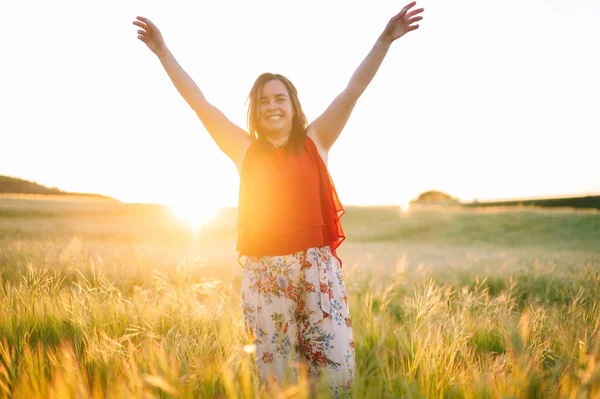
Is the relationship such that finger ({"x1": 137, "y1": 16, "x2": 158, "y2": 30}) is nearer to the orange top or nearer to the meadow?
the orange top

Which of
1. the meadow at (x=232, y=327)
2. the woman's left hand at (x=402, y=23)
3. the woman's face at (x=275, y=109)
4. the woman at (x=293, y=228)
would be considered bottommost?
the meadow at (x=232, y=327)

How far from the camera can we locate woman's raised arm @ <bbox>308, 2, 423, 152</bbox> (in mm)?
2680

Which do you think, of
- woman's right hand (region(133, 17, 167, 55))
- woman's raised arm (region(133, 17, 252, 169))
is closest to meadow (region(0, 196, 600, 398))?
woman's raised arm (region(133, 17, 252, 169))

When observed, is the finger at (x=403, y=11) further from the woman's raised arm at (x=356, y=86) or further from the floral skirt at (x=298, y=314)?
the floral skirt at (x=298, y=314)

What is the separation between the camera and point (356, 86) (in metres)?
2.68

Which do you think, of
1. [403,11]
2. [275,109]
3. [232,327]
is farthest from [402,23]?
[232,327]

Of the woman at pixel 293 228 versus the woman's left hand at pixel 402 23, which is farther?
the woman's left hand at pixel 402 23

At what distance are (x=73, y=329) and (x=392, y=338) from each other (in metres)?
2.52

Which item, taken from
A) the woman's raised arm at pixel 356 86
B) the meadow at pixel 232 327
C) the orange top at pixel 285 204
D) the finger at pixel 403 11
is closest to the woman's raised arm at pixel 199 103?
the orange top at pixel 285 204

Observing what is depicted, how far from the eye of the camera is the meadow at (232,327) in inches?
72.1

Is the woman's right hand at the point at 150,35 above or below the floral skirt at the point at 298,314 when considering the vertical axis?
above

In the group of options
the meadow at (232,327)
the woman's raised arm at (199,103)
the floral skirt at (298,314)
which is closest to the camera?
the meadow at (232,327)

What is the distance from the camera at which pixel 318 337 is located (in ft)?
7.80

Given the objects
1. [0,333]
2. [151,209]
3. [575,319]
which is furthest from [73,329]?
[151,209]
